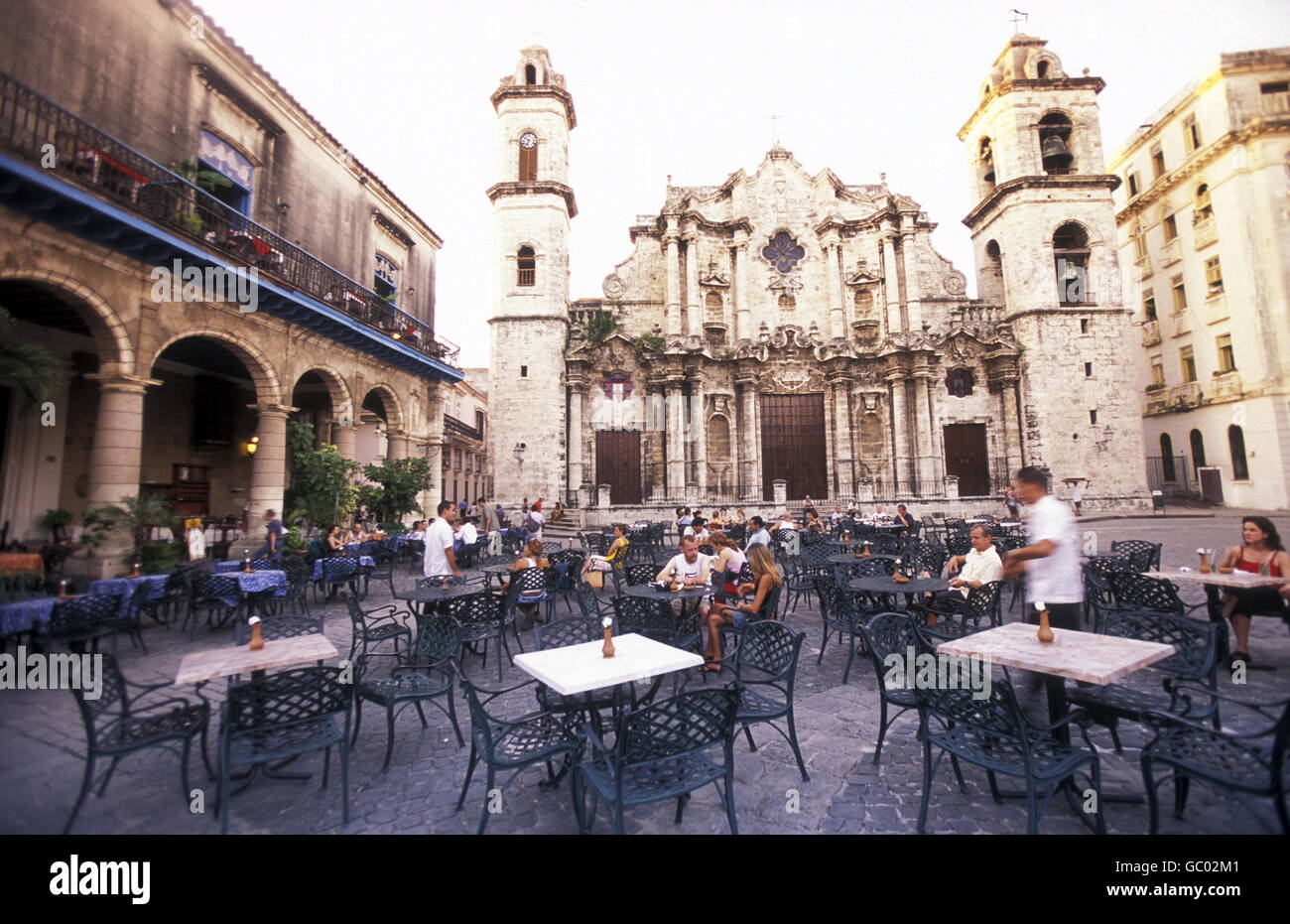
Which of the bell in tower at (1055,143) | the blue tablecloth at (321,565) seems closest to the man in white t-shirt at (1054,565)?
the blue tablecloth at (321,565)

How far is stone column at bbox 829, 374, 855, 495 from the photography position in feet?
70.3

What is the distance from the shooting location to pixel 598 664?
10.5 ft

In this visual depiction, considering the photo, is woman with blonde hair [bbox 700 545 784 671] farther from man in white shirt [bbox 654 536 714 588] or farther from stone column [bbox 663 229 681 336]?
stone column [bbox 663 229 681 336]

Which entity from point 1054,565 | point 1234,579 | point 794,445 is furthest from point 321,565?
point 794,445

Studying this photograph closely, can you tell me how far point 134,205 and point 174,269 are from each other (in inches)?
44.0

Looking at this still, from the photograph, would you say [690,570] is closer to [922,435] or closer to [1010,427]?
[922,435]

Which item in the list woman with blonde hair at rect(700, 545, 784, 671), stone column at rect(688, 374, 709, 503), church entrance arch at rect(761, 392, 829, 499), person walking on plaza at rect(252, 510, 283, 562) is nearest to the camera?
woman with blonde hair at rect(700, 545, 784, 671)

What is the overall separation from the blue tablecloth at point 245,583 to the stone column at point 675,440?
14.5m

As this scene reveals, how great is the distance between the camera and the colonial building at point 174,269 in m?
7.33

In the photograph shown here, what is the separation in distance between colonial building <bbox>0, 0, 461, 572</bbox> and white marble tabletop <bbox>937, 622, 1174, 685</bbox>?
→ 10.9 m

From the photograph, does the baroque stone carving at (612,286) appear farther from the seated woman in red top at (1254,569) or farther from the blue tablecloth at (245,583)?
the seated woman in red top at (1254,569)

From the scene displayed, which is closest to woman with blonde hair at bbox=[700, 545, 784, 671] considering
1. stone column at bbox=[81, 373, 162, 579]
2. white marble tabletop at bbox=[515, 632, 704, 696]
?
white marble tabletop at bbox=[515, 632, 704, 696]
